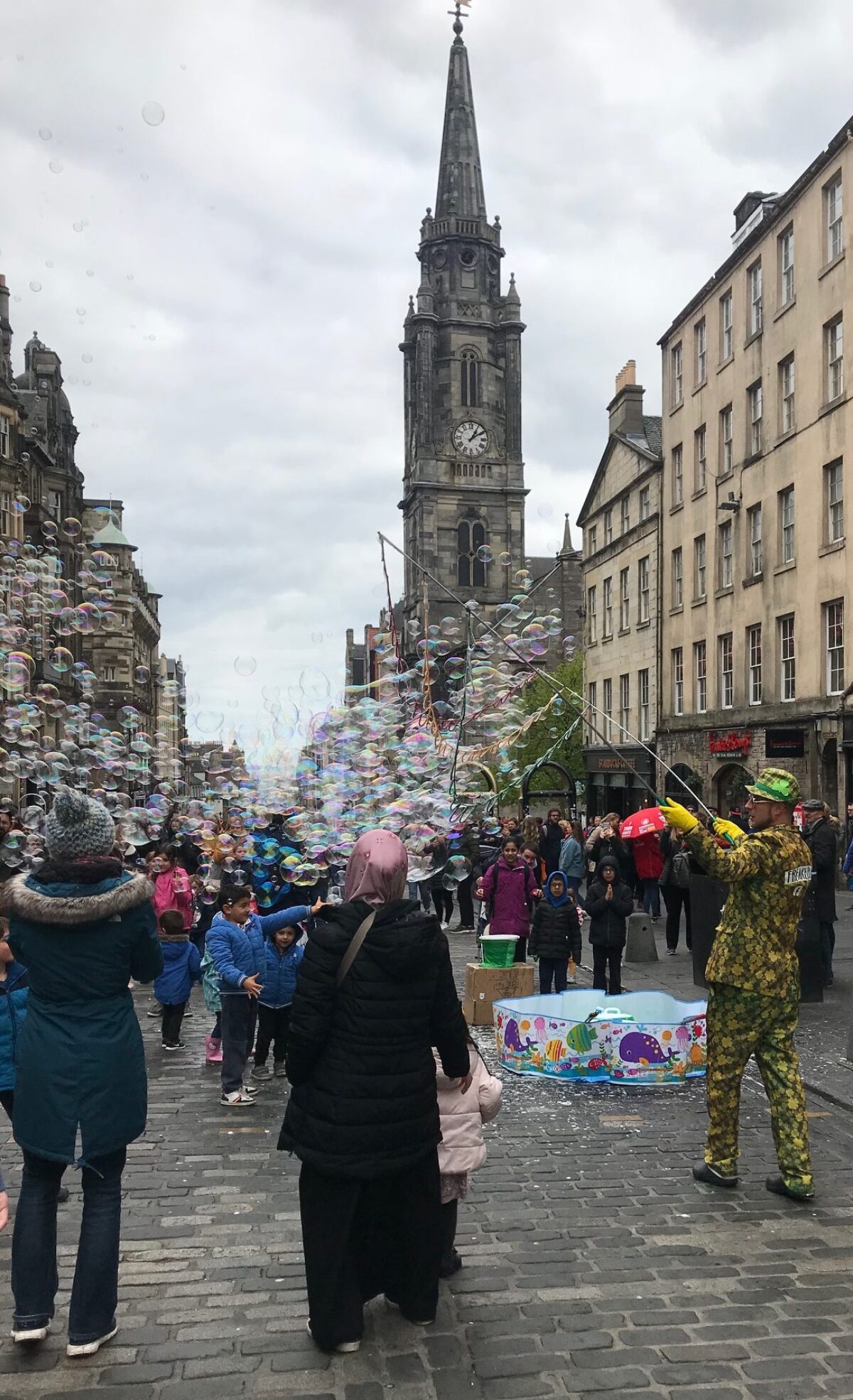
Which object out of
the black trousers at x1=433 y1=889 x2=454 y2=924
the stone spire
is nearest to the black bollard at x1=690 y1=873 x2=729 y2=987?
the black trousers at x1=433 y1=889 x2=454 y2=924

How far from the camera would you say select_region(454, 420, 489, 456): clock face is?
80.9 metres

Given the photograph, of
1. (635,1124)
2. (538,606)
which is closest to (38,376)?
(538,606)

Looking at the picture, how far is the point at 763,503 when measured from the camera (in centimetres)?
2739

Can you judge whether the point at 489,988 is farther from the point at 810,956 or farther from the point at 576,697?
the point at 576,697

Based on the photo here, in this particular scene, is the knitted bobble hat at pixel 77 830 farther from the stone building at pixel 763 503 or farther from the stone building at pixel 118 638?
the stone building at pixel 118 638

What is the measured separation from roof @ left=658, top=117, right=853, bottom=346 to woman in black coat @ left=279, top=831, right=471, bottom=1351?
80.7ft

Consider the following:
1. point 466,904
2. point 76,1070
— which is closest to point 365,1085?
point 76,1070

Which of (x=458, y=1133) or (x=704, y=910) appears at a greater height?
(x=704, y=910)

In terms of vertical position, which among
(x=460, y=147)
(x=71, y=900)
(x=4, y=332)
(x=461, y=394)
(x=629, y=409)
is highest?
(x=460, y=147)

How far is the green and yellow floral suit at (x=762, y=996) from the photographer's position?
18.1 ft

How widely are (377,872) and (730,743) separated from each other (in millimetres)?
25884

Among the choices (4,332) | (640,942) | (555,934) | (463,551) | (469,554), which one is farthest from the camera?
(463,551)

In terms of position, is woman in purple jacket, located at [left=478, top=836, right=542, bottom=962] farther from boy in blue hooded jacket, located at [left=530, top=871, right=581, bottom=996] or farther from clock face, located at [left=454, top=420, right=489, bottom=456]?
clock face, located at [left=454, top=420, right=489, bottom=456]

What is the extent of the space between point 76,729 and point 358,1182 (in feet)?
46.7
